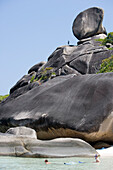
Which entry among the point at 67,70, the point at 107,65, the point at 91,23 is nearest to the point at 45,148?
the point at 107,65

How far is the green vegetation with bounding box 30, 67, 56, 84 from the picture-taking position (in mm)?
21875

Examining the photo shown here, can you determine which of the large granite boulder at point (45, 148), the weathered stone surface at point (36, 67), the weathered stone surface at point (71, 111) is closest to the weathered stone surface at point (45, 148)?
the large granite boulder at point (45, 148)

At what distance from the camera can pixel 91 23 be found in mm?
27062

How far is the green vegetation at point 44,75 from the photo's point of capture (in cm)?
2188

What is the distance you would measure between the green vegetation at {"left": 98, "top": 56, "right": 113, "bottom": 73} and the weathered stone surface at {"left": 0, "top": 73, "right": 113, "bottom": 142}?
334 inches

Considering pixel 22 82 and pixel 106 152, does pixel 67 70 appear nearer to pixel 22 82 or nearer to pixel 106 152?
pixel 22 82

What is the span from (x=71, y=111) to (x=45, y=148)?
2.24 metres

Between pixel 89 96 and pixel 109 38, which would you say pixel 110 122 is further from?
pixel 109 38

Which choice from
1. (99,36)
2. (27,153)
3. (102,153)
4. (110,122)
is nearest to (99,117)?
(110,122)

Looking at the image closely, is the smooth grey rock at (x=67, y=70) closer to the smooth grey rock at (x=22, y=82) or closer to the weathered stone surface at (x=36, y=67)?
the smooth grey rock at (x=22, y=82)

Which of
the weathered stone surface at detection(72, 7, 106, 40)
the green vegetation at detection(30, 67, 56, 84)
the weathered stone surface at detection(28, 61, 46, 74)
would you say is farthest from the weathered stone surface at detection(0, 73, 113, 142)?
the weathered stone surface at detection(72, 7, 106, 40)

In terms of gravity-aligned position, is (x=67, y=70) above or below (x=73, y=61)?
below

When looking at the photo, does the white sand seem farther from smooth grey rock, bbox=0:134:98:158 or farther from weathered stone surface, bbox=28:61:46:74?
weathered stone surface, bbox=28:61:46:74

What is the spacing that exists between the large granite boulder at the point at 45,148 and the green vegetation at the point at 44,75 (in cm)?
1411
